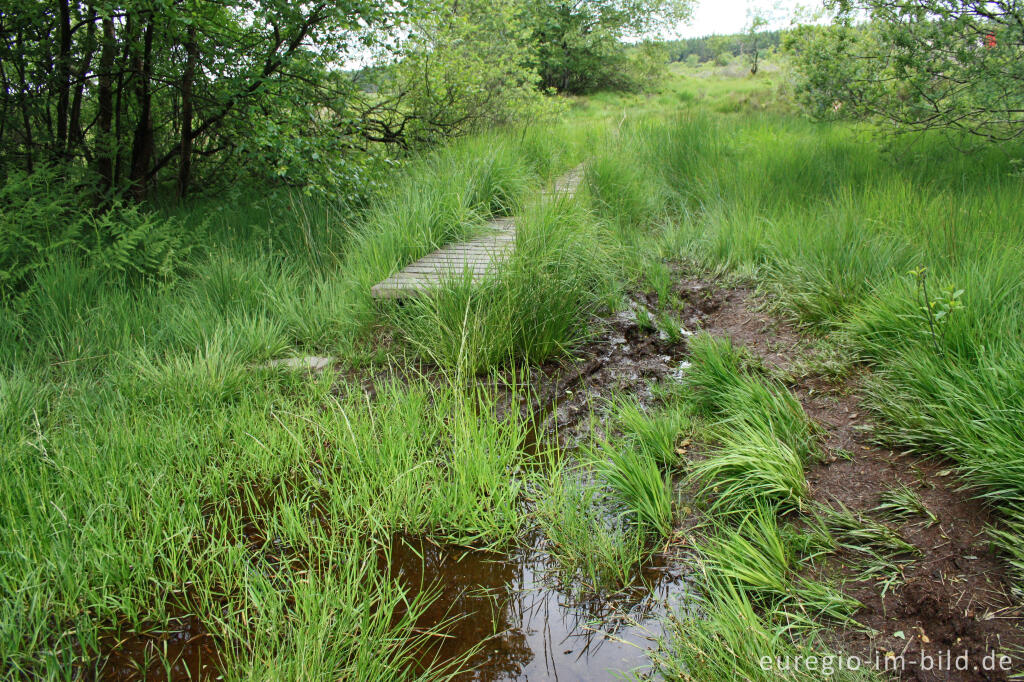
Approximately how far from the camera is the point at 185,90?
5430mm

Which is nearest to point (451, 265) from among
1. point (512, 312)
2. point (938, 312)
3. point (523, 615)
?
point (512, 312)

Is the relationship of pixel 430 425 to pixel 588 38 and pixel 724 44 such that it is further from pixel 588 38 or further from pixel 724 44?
pixel 724 44

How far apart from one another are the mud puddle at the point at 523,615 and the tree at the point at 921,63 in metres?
4.67

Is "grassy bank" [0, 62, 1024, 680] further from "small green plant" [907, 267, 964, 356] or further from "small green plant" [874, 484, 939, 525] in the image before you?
"small green plant" [874, 484, 939, 525]

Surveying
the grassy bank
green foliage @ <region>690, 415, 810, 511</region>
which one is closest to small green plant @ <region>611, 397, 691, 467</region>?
the grassy bank

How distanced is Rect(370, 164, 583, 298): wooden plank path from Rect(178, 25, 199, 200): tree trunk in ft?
9.56

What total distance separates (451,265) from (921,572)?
278cm

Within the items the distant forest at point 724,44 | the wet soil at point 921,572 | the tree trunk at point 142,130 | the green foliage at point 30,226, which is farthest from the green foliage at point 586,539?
the distant forest at point 724,44

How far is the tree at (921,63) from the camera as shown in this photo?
14.3 feet

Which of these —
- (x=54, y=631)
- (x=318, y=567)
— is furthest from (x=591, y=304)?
(x=54, y=631)

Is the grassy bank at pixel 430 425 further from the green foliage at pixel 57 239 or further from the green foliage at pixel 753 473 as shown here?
the green foliage at pixel 57 239

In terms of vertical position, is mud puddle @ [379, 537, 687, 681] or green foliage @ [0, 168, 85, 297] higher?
green foliage @ [0, 168, 85, 297]

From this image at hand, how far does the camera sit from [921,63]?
4.64 meters

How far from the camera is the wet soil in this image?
1.49 metres
